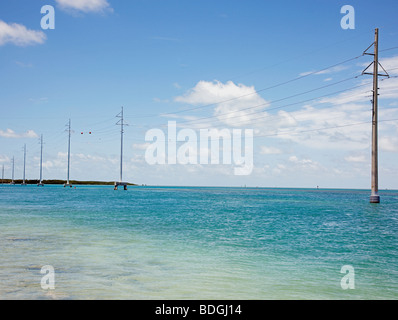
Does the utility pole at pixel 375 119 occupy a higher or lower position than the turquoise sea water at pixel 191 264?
higher

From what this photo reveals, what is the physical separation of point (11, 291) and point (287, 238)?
23495mm

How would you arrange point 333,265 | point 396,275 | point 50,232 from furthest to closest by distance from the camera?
point 50,232 < point 333,265 < point 396,275

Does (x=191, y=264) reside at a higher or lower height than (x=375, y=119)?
lower

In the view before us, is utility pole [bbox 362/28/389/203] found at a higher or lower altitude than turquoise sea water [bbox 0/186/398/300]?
higher

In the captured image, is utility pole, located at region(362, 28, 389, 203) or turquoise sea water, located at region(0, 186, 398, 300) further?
utility pole, located at region(362, 28, 389, 203)

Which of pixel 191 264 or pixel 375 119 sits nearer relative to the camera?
pixel 191 264

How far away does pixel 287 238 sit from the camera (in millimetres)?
30812

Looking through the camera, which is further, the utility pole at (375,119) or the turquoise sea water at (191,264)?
the utility pole at (375,119)
